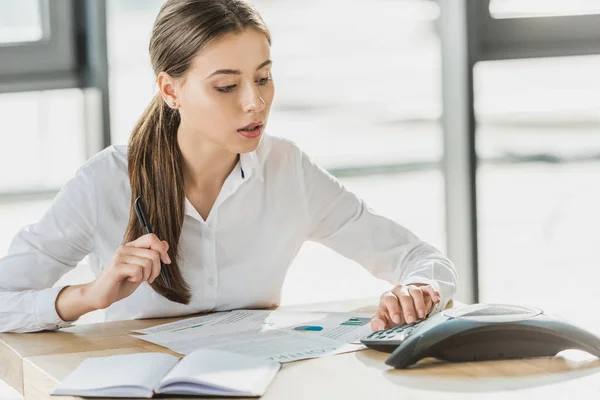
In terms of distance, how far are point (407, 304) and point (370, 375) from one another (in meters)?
0.27

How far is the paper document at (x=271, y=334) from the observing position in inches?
56.3

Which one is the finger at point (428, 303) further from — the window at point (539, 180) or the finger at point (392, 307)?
the window at point (539, 180)

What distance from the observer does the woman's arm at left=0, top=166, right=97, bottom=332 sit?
1.65m

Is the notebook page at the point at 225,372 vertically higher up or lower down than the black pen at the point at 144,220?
lower down

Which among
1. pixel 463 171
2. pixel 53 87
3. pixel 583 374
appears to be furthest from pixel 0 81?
pixel 583 374

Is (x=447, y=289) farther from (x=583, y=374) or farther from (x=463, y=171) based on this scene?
(x=463, y=171)

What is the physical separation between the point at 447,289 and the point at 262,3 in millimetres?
1718

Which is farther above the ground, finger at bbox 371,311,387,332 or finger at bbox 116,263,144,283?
finger at bbox 116,263,144,283

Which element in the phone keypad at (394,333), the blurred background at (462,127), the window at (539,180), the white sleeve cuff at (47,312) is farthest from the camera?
the window at (539,180)

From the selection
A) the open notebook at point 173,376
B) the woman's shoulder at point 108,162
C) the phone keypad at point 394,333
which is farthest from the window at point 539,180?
the open notebook at point 173,376

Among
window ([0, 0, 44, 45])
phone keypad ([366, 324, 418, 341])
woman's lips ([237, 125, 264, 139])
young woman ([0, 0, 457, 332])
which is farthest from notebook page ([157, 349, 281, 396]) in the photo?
window ([0, 0, 44, 45])

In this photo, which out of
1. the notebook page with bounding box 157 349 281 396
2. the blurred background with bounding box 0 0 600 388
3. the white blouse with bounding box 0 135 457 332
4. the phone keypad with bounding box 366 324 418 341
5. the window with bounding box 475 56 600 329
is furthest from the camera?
the window with bounding box 475 56 600 329

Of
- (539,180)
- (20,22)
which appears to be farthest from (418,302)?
(539,180)

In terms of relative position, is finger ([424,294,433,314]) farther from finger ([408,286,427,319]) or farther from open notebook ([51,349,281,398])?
open notebook ([51,349,281,398])
